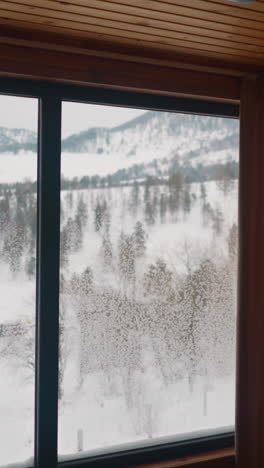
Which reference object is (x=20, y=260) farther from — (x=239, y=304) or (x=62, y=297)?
(x=239, y=304)

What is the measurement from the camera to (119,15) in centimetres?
215

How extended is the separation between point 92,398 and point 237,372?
2.36ft

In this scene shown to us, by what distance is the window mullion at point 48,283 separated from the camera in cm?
253

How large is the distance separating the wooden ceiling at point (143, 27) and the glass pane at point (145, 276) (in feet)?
1.02

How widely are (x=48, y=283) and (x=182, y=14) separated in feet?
4.10

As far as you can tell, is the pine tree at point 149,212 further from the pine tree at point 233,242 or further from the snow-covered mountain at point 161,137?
the pine tree at point 233,242

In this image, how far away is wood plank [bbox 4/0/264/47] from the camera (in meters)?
2.05

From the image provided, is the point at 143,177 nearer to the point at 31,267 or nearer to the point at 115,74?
the point at 115,74

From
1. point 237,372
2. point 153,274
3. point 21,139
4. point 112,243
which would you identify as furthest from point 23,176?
point 237,372

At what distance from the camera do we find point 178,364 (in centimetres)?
286

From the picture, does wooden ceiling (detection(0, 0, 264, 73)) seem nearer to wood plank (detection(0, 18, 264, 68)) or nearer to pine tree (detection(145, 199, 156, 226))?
wood plank (detection(0, 18, 264, 68))

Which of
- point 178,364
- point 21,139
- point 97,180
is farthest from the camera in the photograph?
point 178,364

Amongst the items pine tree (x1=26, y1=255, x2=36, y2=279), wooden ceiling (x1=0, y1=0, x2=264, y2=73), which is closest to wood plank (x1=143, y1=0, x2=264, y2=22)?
wooden ceiling (x1=0, y1=0, x2=264, y2=73)

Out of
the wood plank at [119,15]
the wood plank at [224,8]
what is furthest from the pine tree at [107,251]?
the wood plank at [224,8]
